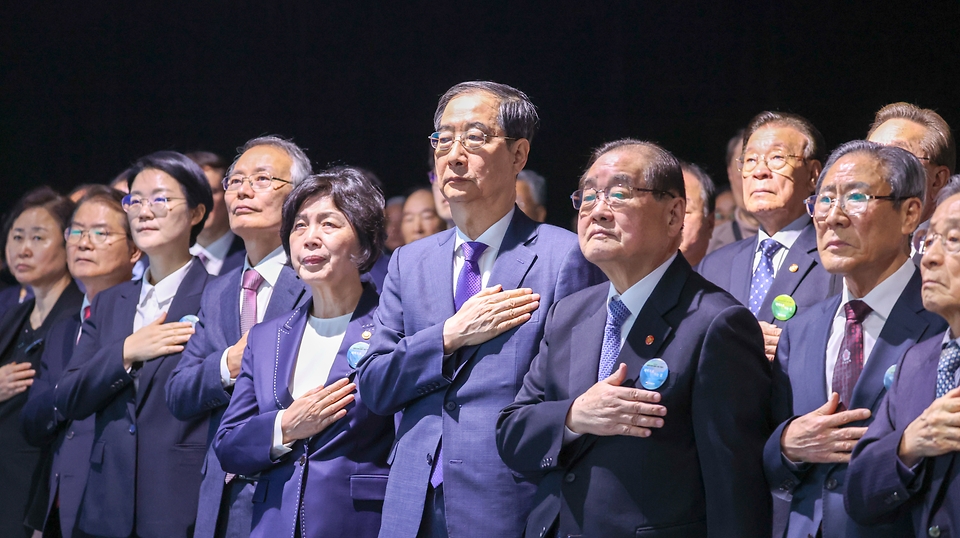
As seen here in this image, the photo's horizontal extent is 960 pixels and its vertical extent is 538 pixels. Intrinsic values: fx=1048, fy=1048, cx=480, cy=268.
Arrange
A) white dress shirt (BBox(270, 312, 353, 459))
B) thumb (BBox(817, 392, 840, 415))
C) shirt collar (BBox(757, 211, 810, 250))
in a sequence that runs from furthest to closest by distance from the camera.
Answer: shirt collar (BBox(757, 211, 810, 250))
white dress shirt (BBox(270, 312, 353, 459))
thumb (BBox(817, 392, 840, 415))

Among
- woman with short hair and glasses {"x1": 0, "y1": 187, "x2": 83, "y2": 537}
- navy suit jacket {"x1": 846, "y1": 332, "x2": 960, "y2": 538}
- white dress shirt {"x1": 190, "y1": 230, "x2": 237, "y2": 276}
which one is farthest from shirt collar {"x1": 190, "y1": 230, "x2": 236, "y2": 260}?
navy suit jacket {"x1": 846, "y1": 332, "x2": 960, "y2": 538}

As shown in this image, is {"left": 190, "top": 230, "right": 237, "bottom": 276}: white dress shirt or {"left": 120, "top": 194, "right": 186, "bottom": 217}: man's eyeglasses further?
{"left": 190, "top": 230, "right": 237, "bottom": 276}: white dress shirt

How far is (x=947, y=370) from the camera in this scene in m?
2.33

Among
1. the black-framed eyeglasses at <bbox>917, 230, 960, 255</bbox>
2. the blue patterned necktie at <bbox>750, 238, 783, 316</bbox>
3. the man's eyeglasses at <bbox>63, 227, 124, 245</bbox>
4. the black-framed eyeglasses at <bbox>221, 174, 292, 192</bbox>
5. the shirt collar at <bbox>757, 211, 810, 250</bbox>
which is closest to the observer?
the black-framed eyeglasses at <bbox>917, 230, 960, 255</bbox>

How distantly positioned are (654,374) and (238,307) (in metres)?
1.87

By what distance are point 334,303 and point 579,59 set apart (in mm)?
3567

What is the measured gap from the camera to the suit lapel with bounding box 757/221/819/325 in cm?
346

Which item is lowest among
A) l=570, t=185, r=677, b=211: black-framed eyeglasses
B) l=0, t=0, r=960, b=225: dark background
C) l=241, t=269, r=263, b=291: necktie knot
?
l=241, t=269, r=263, b=291: necktie knot

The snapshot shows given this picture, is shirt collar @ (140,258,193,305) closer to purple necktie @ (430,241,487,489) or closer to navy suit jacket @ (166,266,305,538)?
navy suit jacket @ (166,266,305,538)

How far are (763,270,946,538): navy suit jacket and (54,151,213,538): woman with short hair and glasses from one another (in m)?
2.14

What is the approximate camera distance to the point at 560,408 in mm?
2617

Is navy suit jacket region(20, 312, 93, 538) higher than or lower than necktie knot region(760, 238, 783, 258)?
lower

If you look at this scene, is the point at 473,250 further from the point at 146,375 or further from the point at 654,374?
the point at 146,375

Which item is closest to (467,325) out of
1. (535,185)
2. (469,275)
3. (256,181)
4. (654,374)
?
(469,275)
